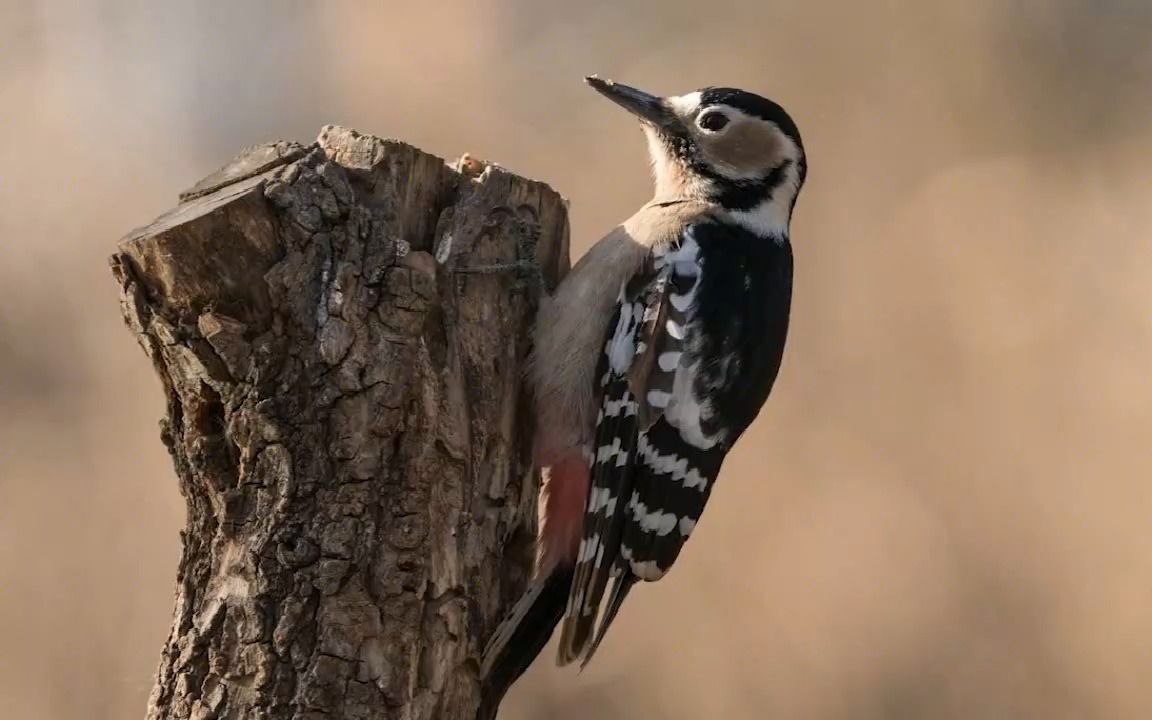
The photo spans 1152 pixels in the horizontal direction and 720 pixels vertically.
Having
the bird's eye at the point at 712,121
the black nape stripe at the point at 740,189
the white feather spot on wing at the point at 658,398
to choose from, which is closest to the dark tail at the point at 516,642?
the white feather spot on wing at the point at 658,398

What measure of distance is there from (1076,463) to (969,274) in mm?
648

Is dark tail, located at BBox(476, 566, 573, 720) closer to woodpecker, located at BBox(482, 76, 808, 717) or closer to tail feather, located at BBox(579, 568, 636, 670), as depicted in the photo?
woodpecker, located at BBox(482, 76, 808, 717)

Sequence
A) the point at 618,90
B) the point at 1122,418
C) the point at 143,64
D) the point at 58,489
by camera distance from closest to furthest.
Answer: the point at 618,90
the point at 58,489
the point at 1122,418
the point at 143,64

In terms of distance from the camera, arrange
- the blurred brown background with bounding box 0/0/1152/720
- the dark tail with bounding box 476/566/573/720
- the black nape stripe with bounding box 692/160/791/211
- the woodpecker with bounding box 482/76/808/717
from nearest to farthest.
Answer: the dark tail with bounding box 476/566/573/720, the woodpecker with bounding box 482/76/808/717, the black nape stripe with bounding box 692/160/791/211, the blurred brown background with bounding box 0/0/1152/720

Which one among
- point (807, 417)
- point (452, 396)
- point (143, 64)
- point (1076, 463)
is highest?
point (143, 64)

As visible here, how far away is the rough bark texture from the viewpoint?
1.64 m

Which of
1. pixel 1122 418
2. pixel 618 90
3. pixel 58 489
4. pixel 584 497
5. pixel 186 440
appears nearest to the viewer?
pixel 186 440

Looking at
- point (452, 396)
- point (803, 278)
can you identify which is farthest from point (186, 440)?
point (803, 278)

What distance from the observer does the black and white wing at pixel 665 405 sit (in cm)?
210

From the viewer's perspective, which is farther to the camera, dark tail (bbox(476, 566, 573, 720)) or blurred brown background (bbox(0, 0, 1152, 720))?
blurred brown background (bbox(0, 0, 1152, 720))

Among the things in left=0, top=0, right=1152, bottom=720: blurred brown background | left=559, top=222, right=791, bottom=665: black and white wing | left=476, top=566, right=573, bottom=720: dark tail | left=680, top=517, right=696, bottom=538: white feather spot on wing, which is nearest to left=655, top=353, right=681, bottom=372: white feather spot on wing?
left=559, top=222, right=791, bottom=665: black and white wing

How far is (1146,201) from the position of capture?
11.9ft

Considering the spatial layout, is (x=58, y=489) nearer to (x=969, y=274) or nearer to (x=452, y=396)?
(x=452, y=396)

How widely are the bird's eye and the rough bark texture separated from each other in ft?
3.22
